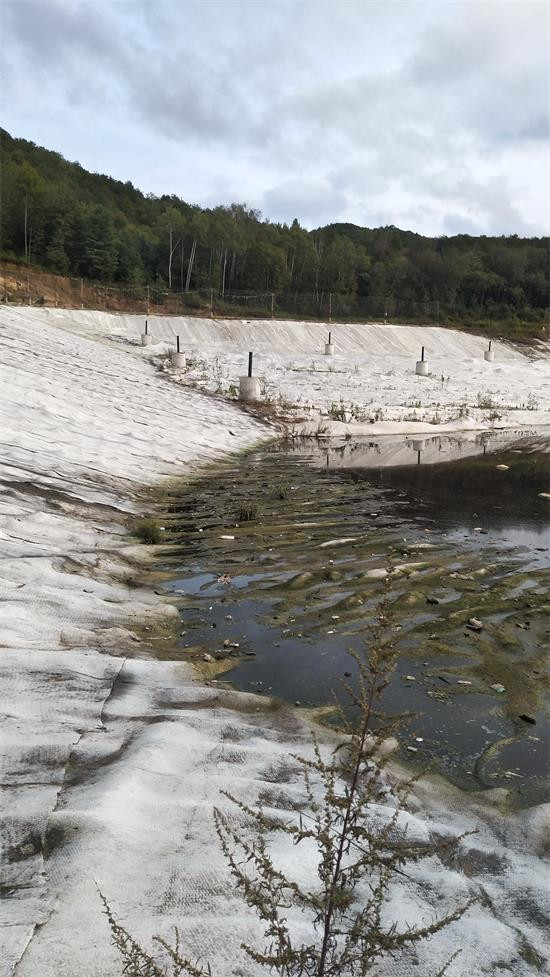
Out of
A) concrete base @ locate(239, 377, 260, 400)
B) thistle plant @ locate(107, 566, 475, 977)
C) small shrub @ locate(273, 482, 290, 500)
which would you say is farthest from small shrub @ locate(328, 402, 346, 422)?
thistle plant @ locate(107, 566, 475, 977)

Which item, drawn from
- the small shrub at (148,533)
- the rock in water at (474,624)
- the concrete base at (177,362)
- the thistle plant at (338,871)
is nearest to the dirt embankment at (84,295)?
the concrete base at (177,362)

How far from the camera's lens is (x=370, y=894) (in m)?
2.74

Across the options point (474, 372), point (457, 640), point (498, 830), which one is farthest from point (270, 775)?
point (474, 372)

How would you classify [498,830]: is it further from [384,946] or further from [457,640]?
[457,640]

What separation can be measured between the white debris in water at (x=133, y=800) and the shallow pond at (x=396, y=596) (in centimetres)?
46

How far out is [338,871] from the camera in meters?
1.95

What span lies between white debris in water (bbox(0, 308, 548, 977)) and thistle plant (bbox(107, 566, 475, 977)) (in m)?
0.10

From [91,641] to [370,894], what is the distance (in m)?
2.96

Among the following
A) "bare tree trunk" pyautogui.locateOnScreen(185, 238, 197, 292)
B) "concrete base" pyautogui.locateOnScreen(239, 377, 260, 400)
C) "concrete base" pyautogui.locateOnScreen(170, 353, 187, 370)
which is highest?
"bare tree trunk" pyautogui.locateOnScreen(185, 238, 197, 292)

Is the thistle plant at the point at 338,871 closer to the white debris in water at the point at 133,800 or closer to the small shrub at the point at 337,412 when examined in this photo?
the white debris in water at the point at 133,800

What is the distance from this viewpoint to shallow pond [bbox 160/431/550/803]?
4410 millimetres

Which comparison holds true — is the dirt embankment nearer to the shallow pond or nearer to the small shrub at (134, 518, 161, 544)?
the shallow pond

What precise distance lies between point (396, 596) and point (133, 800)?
3.83 meters

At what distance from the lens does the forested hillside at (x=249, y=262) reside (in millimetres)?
59406
